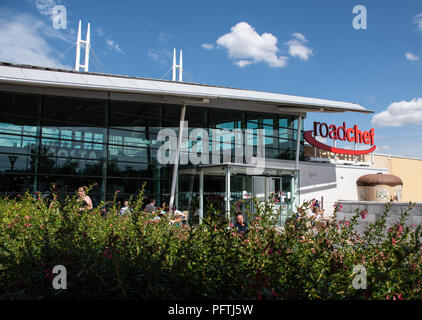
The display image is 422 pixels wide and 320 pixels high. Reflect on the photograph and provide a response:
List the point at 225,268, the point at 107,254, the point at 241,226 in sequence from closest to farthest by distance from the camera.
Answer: the point at 225,268 → the point at 107,254 → the point at 241,226

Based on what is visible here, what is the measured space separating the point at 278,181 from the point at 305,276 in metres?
15.7

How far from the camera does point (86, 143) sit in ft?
54.5

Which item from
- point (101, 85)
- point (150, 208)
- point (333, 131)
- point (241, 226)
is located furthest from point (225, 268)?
point (333, 131)

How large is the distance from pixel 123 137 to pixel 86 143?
1784 mm

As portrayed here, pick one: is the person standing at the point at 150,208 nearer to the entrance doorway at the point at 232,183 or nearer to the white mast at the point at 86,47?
the entrance doorway at the point at 232,183

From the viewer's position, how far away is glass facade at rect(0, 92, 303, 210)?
14945mm

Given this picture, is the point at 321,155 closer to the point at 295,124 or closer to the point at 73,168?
the point at 295,124

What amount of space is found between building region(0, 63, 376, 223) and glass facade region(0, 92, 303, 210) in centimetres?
4

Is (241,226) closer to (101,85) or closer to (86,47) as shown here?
(101,85)

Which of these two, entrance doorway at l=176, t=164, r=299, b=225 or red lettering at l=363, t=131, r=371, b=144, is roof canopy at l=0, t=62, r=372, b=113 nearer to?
entrance doorway at l=176, t=164, r=299, b=225

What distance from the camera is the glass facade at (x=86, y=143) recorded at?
14.9 metres

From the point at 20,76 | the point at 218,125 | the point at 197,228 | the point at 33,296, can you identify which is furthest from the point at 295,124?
the point at 33,296

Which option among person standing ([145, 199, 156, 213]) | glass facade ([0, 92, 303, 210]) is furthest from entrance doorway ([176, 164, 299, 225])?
person standing ([145, 199, 156, 213])
